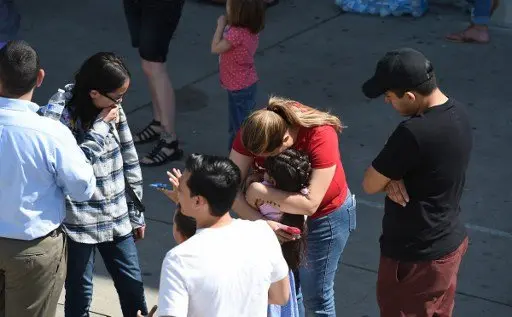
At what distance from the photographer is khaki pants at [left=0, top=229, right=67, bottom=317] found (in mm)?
4020

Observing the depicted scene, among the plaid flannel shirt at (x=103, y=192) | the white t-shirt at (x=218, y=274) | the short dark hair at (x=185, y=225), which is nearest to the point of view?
the white t-shirt at (x=218, y=274)

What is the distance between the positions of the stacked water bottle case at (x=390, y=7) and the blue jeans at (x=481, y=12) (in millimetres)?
902

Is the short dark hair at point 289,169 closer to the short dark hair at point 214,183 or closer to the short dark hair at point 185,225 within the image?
the short dark hair at point 185,225

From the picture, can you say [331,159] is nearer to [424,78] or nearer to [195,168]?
[424,78]

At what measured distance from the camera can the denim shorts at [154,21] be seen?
6730 millimetres

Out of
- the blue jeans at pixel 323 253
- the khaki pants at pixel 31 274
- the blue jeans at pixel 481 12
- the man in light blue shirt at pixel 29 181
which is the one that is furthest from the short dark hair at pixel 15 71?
the blue jeans at pixel 481 12

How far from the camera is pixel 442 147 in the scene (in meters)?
3.95

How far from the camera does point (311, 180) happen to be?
418 cm

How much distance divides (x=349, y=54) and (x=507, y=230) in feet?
11.6

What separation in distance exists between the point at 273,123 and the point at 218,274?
3.45ft

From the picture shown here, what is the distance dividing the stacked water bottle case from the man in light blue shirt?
6656 millimetres

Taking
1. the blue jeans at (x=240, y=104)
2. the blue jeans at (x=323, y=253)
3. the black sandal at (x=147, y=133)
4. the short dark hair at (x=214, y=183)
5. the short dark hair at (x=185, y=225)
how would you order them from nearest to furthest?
the short dark hair at (x=214, y=183) → the short dark hair at (x=185, y=225) → the blue jeans at (x=323, y=253) → the blue jeans at (x=240, y=104) → the black sandal at (x=147, y=133)

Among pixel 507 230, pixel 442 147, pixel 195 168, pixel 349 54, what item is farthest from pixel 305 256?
pixel 349 54

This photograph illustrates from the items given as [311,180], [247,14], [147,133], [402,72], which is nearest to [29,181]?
[311,180]
